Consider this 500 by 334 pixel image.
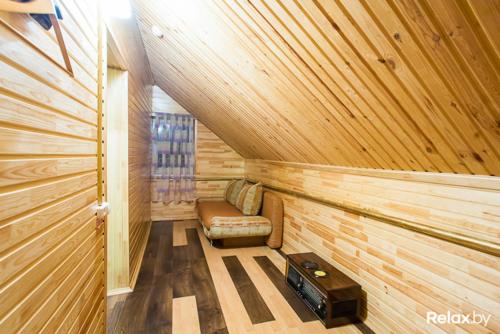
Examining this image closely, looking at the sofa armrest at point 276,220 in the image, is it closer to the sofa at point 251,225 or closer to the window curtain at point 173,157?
the sofa at point 251,225

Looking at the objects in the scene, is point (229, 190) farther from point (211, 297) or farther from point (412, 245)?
point (412, 245)

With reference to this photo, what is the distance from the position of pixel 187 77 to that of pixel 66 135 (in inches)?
92.4

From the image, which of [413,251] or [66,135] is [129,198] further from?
[413,251]

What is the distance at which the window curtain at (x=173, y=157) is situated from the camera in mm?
4625

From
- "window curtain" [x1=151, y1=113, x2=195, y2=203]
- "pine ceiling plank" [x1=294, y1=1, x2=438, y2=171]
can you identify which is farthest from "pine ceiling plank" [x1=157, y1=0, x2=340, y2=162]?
"window curtain" [x1=151, y1=113, x2=195, y2=203]

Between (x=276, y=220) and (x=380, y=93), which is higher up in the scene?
(x=380, y=93)

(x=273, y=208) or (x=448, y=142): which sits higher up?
(x=448, y=142)

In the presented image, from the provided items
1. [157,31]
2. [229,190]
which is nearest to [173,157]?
[229,190]

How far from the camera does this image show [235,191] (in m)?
4.52

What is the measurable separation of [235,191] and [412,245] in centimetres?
324

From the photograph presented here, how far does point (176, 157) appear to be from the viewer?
4.77 m

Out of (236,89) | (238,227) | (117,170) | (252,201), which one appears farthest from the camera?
(252,201)

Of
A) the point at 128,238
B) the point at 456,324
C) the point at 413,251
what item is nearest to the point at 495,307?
the point at 456,324

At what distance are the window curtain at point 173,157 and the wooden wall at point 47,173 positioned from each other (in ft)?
11.0
